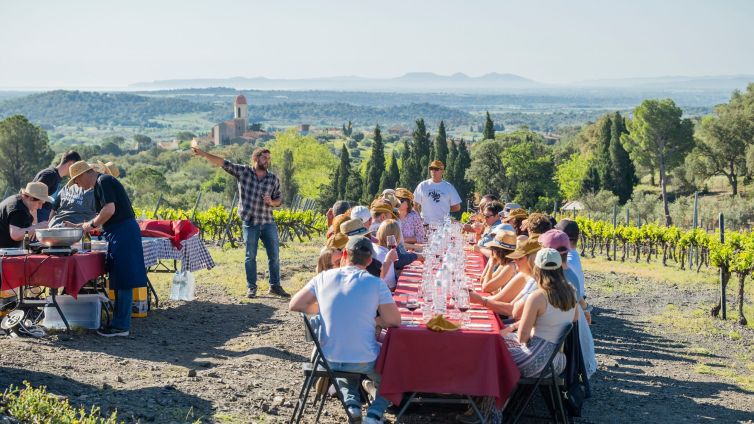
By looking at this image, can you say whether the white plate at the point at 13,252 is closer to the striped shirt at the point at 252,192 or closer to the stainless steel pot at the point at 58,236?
the stainless steel pot at the point at 58,236

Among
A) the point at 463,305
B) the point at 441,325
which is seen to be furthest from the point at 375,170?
the point at 441,325

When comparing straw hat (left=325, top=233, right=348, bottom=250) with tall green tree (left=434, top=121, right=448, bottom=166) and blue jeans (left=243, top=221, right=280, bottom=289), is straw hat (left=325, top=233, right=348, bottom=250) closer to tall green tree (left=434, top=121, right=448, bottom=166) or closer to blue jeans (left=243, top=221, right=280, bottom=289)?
blue jeans (left=243, top=221, right=280, bottom=289)

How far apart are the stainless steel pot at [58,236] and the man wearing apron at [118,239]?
0.25 meters

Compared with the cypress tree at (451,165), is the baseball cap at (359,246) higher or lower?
higher

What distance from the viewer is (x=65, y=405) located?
5.05 meters

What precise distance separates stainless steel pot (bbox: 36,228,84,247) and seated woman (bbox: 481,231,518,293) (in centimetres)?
345

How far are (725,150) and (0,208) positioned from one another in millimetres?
61774

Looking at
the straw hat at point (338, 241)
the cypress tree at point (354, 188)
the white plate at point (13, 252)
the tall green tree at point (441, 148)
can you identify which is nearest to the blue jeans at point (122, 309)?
the white plate at point (13, 252)

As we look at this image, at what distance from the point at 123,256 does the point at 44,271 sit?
68cm

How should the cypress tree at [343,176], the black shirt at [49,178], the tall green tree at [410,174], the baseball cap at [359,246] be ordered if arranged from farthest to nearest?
the cypress tree at [343,176]
the tall green tree at [410,174]
the black shirt at [49,178]
the baseball cap at [359,246]

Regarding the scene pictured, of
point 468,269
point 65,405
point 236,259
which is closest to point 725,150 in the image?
point 236,259

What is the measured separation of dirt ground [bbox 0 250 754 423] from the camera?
5793mm

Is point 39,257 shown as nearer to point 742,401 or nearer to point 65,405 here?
point 65,405

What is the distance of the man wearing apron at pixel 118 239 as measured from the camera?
761cm
